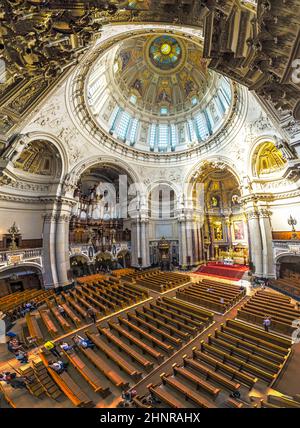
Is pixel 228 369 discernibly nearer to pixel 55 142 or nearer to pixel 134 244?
pixel 134 244

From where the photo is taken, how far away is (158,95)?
25.6 metres

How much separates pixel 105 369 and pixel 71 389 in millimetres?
1144

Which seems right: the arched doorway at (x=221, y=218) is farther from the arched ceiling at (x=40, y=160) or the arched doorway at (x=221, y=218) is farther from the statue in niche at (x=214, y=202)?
the arched ceiling at (x=40, y=160)

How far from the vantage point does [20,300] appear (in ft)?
41.9

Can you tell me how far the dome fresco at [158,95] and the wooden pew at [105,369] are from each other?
20578 millimetres

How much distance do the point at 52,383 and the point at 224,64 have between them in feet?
40.3

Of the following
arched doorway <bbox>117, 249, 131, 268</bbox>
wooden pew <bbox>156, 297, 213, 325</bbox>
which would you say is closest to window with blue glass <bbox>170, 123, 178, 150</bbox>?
arched doorway <bbox>117, 249, 131, 268</bbox>

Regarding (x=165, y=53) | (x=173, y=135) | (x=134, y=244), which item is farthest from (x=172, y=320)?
(x=165, y=53)

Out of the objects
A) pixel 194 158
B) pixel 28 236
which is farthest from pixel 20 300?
pixel 194 158

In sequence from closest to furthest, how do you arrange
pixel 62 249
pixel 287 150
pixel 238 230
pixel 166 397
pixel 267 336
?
1. pixel 166 397
2. pixel 267 336
3. pixel 287 150
4. pixel 62 249
5. pixel 238 230

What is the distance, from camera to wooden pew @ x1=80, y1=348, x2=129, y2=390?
18.7 feet

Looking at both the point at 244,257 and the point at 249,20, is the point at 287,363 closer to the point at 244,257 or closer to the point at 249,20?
the point at 249,20

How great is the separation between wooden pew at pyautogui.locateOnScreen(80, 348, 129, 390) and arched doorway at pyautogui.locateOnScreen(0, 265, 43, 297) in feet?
36.1

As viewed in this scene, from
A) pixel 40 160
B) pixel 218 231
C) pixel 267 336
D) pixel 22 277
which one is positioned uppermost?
pixel 40 160
